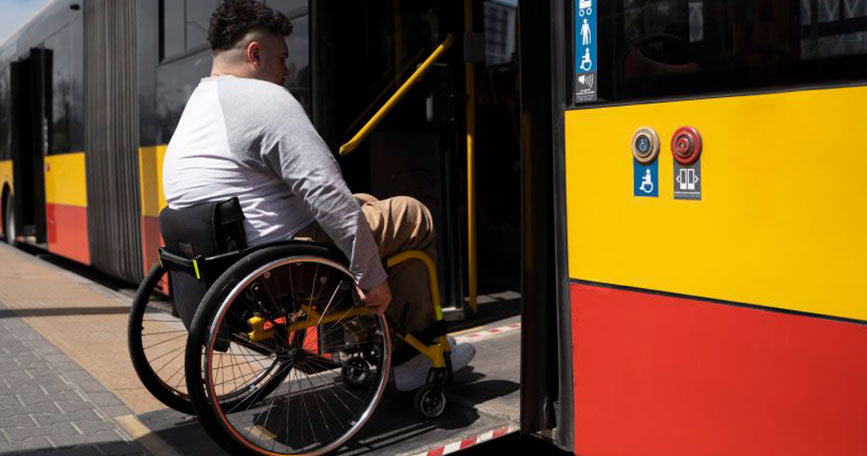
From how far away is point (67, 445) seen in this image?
3.20 meters

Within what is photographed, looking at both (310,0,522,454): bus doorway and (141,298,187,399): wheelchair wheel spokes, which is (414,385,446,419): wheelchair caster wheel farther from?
(141,298,187,399): wheelchair wheel spokes

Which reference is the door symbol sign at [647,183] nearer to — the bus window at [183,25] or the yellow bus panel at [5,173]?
the bus window at [183,25]

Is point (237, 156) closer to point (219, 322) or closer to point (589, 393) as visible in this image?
point (219, 322)

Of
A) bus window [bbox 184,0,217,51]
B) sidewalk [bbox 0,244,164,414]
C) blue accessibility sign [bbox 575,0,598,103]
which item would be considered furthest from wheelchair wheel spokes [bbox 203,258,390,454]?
bus window [bbox 184,0,217,51]

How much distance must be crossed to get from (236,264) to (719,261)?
143 cm

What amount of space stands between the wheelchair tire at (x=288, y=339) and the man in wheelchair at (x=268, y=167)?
13cm

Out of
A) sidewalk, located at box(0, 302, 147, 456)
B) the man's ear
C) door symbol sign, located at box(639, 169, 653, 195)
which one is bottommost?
sidewalk, located at box(0, 302, 147, 456)

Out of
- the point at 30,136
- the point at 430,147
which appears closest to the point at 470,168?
the point at 430,147

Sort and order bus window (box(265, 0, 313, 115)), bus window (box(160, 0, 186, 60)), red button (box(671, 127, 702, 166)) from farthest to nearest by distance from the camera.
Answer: bus window (box(160, 0, 186, 60)) < bus window (box(265, 0, 313, 115)) < red button (box(671, 127, 702, 166))

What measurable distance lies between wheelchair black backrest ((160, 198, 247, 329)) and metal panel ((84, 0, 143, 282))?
348 cm

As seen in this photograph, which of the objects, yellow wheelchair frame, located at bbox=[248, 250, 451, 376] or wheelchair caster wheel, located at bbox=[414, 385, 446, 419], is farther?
wheelchair caster wheel, located at bbox=[414, 385, 446, 419]

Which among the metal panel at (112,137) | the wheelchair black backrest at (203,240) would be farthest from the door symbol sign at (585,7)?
the metal panel at (112,137)

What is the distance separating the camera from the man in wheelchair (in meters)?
2.75

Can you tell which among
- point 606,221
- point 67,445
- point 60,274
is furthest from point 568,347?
point 60,274
